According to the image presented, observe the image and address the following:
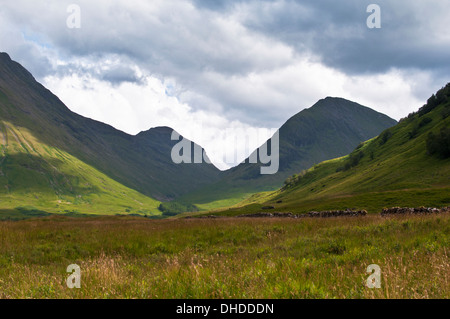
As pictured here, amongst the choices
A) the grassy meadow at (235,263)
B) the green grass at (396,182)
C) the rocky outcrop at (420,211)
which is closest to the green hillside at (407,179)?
the green grass at (396,182)

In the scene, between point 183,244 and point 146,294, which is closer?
point 146,294

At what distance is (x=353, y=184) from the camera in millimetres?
118688

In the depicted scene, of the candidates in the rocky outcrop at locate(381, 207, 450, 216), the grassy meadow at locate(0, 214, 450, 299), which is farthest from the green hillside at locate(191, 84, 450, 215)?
the grassy meadow at locate(0, 214, 450, 299)

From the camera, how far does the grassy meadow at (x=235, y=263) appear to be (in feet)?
17.8

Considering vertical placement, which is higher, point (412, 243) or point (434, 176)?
point (434, 176)

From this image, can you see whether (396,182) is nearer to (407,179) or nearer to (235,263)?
(407,179)

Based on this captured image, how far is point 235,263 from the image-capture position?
8227mm

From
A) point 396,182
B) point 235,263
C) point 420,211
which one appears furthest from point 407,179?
point 235,263

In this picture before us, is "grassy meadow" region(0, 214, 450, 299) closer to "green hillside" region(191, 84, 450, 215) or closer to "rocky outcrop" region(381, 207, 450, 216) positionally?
"rocky outcrop" region(381, 207, 450, 216)

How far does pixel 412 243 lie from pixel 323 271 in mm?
4823

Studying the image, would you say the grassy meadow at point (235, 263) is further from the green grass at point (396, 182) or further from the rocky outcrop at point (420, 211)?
the green grass at point (396, 182)

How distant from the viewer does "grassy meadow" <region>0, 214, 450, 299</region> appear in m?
5.43
